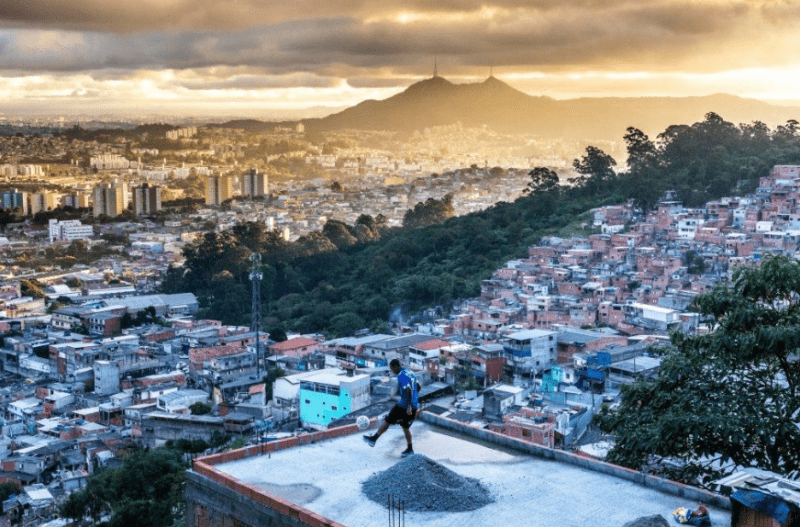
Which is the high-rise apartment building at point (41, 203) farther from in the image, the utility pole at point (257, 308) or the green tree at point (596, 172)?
the green tree at point (596, 172)

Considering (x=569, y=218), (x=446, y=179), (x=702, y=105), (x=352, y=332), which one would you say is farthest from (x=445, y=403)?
(x=702, y=105)

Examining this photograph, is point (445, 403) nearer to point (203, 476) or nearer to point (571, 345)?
point (571, 345)

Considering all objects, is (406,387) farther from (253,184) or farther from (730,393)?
(253,184)

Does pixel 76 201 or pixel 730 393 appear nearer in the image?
pixel 730 393

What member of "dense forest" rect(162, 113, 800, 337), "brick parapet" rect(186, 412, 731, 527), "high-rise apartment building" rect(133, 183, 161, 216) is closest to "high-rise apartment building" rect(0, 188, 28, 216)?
"high-rise apartment building" rect(133, 183, 161, 216)

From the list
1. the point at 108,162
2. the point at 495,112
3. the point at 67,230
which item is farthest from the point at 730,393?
the point at 495,112

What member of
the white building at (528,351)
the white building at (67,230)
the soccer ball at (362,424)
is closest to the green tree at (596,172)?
the white building at (528,351)

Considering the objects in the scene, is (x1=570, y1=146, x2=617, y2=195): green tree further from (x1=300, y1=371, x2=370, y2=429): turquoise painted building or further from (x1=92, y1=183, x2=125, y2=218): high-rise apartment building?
(x1=92, y1=183, x2=125, y2=218): high-rise apartment building
